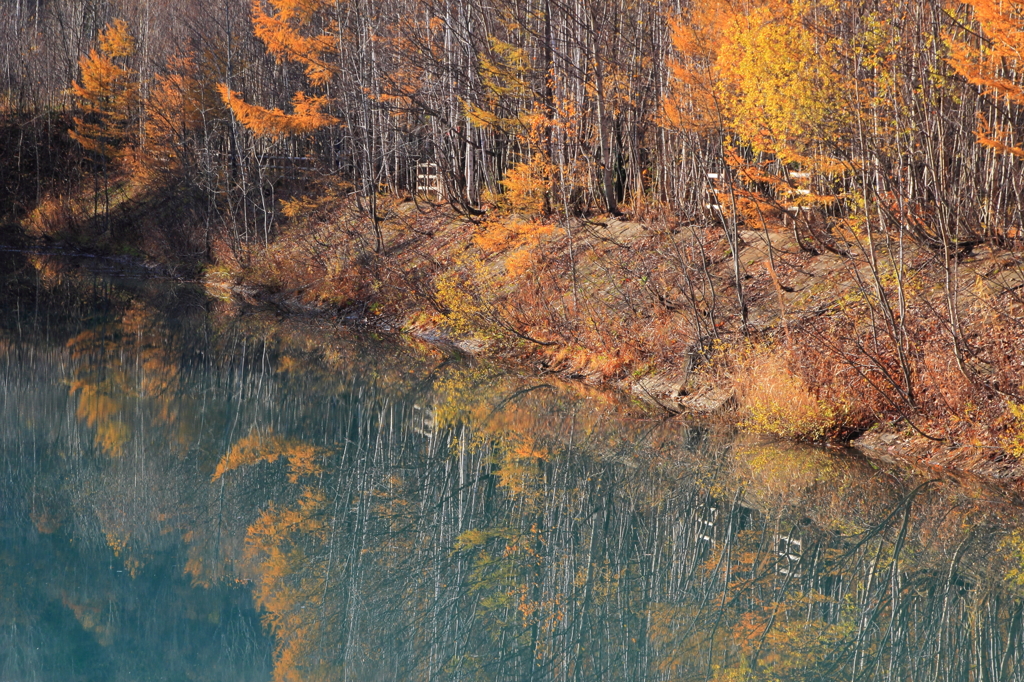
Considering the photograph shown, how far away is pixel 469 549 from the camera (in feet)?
29.3

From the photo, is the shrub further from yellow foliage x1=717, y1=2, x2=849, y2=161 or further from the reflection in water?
yellow foliage x1=717, y1=2, x2=849, y2=161

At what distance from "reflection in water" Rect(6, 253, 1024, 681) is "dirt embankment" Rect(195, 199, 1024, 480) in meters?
0.93

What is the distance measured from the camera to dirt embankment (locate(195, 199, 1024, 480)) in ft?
39.4

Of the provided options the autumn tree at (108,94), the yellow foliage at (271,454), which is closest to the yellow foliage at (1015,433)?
the yellow foliage at (271,454)

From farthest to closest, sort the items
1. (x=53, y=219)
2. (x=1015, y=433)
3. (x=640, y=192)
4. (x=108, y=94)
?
(x=53, y=219) → (x=108, y=94) → (x=640, y=192) → (x=1015, y=433)

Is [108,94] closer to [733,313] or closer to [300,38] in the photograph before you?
[300,38]

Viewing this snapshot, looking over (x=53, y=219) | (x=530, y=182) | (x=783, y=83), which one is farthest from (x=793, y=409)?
(x=53, y=219)

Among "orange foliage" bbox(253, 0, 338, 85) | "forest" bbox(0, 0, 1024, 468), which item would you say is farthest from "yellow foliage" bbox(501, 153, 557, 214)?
"orange foliage" bbox(253, 0, 338, 85)

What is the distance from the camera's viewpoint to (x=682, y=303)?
1709 centimetres

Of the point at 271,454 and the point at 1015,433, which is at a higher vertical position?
the point at 1015,433

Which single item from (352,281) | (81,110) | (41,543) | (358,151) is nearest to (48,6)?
(81,110)

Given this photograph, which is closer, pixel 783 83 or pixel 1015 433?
pixel 1015 433

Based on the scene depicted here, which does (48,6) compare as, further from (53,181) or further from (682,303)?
(682,303)

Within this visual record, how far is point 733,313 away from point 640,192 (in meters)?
5.80
